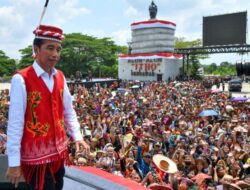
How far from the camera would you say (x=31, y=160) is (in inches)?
87.8

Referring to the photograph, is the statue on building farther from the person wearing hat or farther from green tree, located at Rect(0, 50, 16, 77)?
the person wearing hat

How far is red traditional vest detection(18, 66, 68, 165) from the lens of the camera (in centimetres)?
218

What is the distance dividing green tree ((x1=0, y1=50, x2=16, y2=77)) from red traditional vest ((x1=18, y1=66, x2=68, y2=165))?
2176 inches

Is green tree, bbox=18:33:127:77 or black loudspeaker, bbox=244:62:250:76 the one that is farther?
green tree, bbox=18:33:127:77

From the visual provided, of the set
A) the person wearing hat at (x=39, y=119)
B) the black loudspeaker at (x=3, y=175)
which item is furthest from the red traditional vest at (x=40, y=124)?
the black loudspeaker at (x=3, y=175)

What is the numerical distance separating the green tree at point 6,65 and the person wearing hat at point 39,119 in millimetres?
55240

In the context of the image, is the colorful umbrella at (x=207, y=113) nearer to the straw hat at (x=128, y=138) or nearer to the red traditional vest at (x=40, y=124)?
the straw hat at (x=128, y=138)

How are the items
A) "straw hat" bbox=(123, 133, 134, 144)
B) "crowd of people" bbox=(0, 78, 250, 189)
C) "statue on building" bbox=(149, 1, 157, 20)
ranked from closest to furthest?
"crowd of people" bbox=(0, 78, 250, 189) → "straw hat" bbox=(123, 133, 134, 144) → "statue on building" bbox=(149, 1, 157, 20)

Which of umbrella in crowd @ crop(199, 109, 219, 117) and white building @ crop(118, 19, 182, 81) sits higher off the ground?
white building @ crop(118, 19, 182, 81)

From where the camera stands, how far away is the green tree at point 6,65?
182 feet

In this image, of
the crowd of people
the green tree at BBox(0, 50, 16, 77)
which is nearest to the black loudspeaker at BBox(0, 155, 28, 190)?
the crowd of people

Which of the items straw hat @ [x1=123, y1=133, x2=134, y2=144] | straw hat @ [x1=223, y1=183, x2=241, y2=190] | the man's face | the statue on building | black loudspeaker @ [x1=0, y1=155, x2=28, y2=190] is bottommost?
straw hat @ [x1=123, y1=133, x2=134, y2=144]

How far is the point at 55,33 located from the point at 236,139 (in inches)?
281

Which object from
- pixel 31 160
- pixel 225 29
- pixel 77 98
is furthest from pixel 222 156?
pixel 225 29
